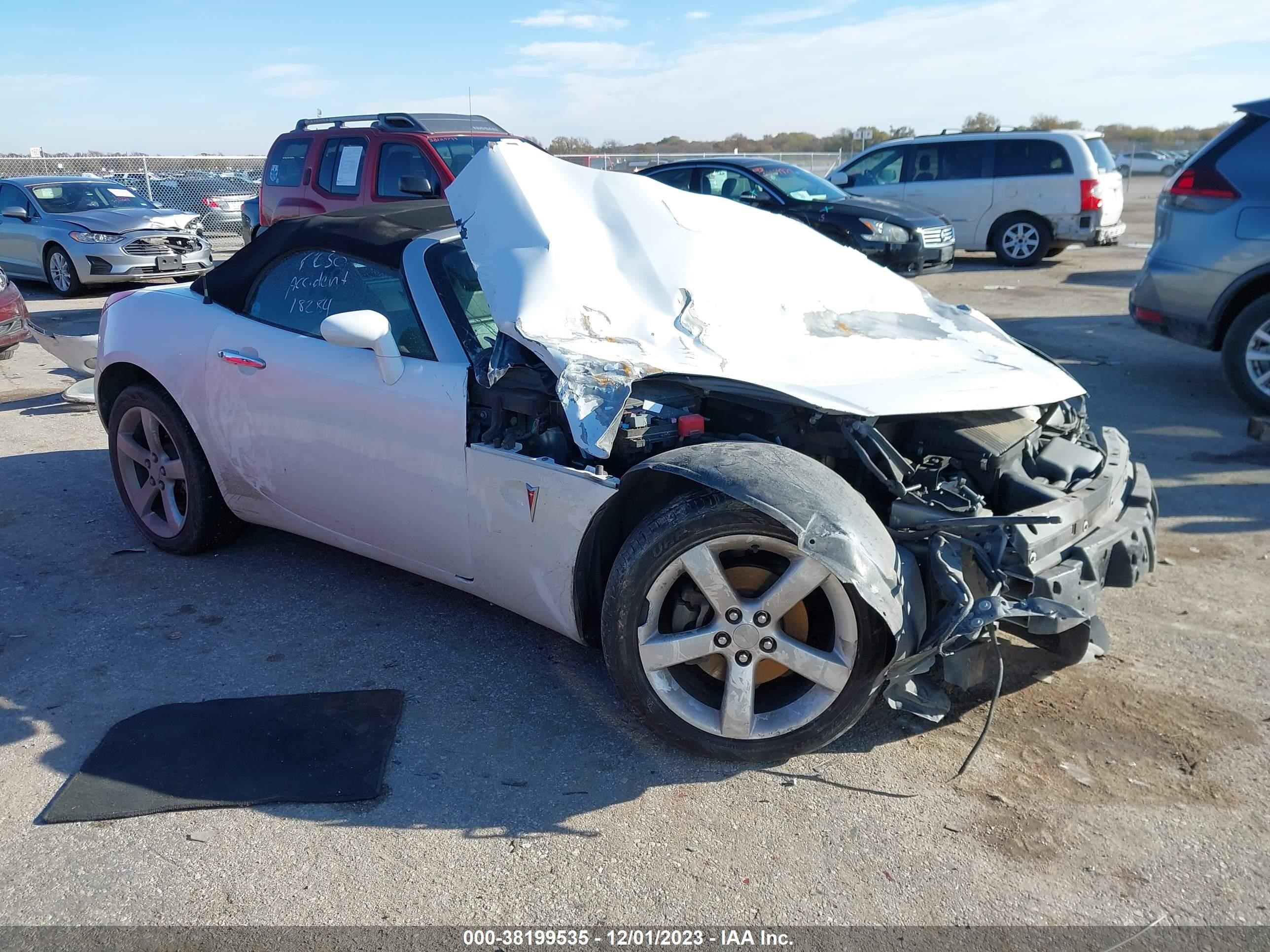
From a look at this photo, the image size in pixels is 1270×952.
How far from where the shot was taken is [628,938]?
2.47 meters

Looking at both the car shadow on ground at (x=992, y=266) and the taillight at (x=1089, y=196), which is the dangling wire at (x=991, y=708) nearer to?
the car shadow on ground at (x=992, y=266)

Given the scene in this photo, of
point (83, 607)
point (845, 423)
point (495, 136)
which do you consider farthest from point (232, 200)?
point (845, 423)

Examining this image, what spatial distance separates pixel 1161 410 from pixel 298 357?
5.76 meters

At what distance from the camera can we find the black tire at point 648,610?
2980 millimetres

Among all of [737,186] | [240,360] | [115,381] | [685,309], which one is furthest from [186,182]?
[685,309]

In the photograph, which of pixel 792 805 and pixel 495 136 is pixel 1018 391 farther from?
pixel 495 136

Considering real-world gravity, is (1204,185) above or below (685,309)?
above

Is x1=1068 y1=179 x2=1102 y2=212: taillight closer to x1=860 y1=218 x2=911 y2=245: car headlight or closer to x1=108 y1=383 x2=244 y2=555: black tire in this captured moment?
x1=860 y1=218 x2=911 y2=245: car headlight

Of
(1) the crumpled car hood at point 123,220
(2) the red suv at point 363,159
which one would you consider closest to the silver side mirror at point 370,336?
(2) the red suv at point 363,159

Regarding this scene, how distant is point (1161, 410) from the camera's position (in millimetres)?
7078

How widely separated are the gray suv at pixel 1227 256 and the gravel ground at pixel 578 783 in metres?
2.69

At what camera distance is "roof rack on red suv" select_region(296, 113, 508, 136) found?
36.4ft

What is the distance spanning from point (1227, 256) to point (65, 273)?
13609 mm

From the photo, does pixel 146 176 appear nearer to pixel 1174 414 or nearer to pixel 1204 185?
pixel 1204 185
